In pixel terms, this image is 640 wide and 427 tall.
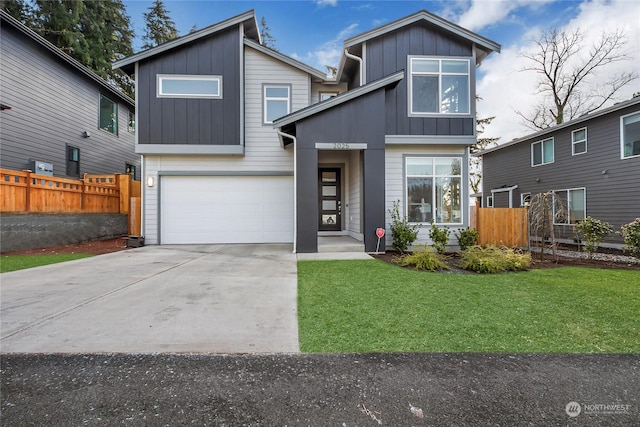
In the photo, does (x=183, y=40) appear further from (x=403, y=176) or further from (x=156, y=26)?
(x=156, y=26)

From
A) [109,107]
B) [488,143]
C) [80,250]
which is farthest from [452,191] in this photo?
[488,143]

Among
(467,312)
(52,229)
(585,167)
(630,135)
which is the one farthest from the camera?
(585,167)

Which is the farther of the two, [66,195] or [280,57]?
[280,57]

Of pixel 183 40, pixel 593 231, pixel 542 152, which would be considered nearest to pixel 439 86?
pixel 593 231

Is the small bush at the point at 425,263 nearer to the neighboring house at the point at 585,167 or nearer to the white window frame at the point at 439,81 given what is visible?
the neighboring house at the point at 585,167

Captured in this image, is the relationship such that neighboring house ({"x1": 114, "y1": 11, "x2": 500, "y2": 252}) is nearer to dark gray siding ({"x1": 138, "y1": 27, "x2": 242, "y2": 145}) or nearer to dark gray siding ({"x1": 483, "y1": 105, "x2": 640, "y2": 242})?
dark gray siding ({"x1": 138, "y1": 27, "x2": 242, "y2": 145})

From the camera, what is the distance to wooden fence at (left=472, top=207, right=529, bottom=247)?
9164 millimetres

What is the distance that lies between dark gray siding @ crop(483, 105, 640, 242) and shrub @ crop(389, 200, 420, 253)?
23.8 ft

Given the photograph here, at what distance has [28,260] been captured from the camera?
6367 millimetres

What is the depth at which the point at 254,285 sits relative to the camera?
181 inches

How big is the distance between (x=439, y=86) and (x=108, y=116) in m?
14.0

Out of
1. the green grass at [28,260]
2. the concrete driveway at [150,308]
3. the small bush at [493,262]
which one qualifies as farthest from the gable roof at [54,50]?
the small bush at [493,262]

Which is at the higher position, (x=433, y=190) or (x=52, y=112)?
(x=52, y=112)

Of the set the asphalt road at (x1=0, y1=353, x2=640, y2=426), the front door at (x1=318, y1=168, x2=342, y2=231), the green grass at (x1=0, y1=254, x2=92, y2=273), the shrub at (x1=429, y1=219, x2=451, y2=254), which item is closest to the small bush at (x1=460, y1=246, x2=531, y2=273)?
the shrub at (x1=429, y1=219, x2=451, y2=254)
